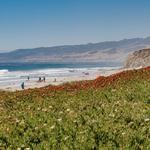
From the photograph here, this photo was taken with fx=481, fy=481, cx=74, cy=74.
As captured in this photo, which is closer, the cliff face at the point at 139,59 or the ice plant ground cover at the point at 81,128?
the ice plant ground cover at the point at 81,128

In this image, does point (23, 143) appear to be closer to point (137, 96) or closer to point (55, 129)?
point (55, 129)

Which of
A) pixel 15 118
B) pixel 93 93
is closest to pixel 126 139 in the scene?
pixel 15 118

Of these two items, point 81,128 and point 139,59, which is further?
point 139,59

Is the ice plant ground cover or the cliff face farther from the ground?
the ice plant ground cover

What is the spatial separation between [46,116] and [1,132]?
202 centimetres

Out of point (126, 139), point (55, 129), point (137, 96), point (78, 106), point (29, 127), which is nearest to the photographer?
point (126, 139)

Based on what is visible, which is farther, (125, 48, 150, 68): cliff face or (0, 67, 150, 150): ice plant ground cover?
(125, 48, 150, 68): cliff face

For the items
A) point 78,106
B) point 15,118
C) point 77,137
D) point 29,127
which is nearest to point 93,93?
point 78,106

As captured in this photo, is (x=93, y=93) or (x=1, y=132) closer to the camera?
(x=1, y=132)

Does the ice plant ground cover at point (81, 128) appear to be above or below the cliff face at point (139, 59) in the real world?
above

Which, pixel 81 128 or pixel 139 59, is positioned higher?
pixel 81 128

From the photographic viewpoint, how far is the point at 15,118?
13.7 metres

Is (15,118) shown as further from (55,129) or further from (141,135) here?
(141,135)

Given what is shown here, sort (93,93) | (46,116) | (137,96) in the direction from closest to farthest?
1. (46,116)
2. (137,96)
3. (93,93)
